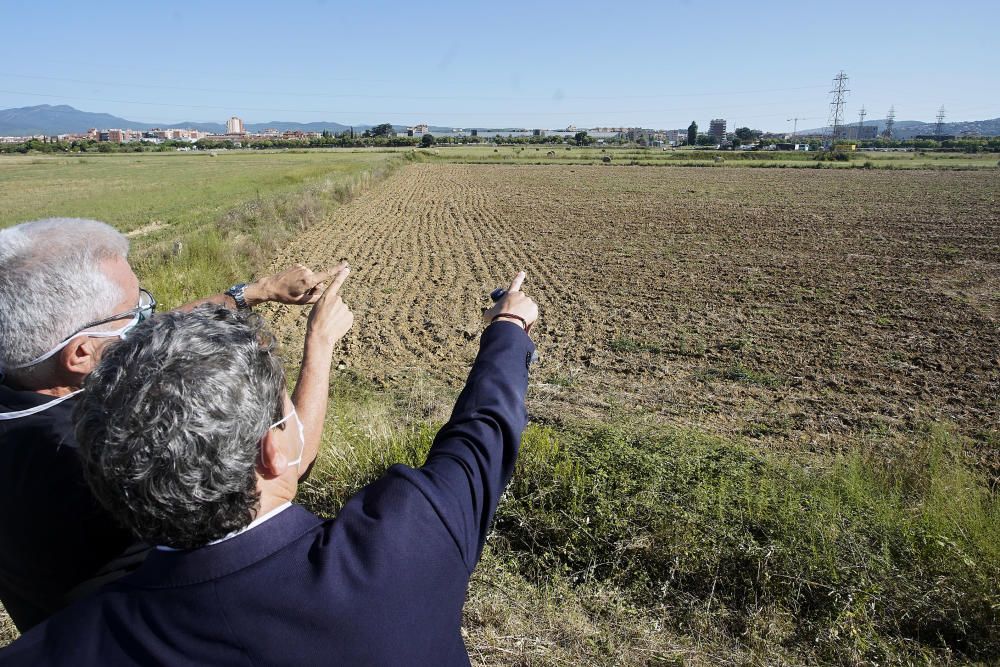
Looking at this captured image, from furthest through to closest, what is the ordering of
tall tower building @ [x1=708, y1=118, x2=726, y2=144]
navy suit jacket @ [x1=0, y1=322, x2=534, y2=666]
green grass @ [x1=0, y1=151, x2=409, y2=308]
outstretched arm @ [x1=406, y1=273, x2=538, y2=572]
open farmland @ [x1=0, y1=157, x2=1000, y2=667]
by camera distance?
tall tower building @ [x1=708, y1=118, x2=726, y2=144] < green grass @ [x1=0, y1=151, x2=409, y2=308] < open farmland @ [x1=0, y1=157, x2=1000, y2=667] < outstretched arm @ [x1=406, y1=273, x2=538, y2=572] < navy suit jacket @ [x1=0, y1=322, x2=534, y2=666]

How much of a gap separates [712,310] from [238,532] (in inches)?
417

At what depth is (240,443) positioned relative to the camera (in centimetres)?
118

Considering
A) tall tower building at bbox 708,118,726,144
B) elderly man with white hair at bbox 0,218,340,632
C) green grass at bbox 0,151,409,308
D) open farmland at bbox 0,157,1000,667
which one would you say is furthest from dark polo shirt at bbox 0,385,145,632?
tall tower building at bbox 708,118,726,144

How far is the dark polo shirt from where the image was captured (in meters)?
1.46

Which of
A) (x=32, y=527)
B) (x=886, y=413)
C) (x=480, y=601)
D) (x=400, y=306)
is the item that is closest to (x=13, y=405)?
(x=32, y=527)

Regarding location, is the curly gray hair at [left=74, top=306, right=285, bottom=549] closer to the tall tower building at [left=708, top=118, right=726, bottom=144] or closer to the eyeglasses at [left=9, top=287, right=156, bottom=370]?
the eyeglasses at [left=9, top=287, right=156, bottom=370]

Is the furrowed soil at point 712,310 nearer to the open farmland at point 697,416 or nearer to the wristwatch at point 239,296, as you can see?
the open farmland at point 697,416

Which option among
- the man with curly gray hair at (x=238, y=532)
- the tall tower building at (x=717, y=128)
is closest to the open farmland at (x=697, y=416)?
the man with curly gray hair at (x=238, y=532)

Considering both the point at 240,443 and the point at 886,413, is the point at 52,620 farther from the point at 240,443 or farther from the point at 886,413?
the point at 886,413

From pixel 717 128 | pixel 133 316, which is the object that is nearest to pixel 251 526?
pixel 133 316

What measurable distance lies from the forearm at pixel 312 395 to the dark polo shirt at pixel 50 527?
1.63ft

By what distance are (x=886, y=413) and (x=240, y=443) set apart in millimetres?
7563

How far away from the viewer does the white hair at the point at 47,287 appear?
1676mm

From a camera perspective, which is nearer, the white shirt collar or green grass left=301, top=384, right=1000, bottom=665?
the white shirt collar
